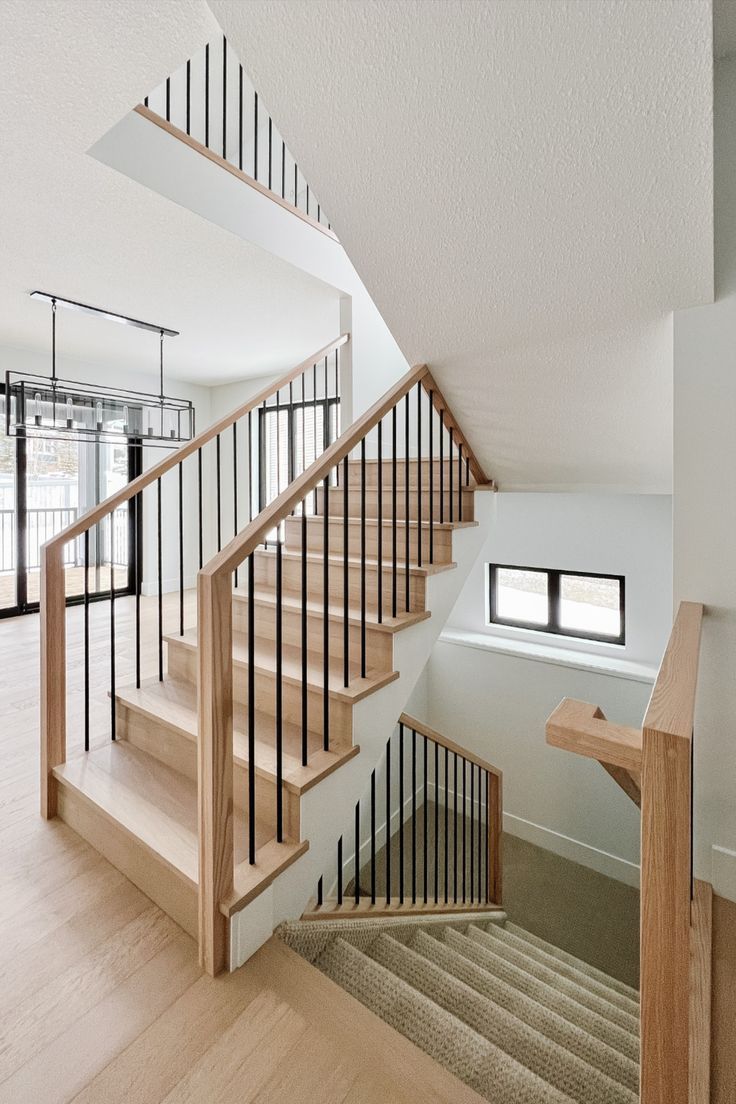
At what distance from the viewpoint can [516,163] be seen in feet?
4.68

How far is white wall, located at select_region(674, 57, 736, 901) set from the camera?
159cm

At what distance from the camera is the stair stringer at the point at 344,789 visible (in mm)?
1446

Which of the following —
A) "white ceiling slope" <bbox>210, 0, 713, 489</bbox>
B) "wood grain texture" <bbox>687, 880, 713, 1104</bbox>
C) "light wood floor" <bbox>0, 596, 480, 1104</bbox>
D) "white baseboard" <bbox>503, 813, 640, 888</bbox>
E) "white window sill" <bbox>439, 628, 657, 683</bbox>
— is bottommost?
"white baseboard" <bbox>503, 813, 640, 888</bbox>

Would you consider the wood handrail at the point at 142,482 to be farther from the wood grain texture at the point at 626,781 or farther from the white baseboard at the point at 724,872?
the white baseboard at the point at 724,872

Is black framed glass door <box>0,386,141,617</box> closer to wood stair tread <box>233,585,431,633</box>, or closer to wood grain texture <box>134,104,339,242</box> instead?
wood stair tread <box>233,585,431,633</box>

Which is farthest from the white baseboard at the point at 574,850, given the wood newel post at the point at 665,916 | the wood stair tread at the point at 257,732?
the wood newel post at the point at 665,916

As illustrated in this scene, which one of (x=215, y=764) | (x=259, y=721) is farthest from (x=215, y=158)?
(x=215, y=764)

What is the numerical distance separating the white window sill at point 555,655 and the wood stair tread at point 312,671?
2051 millimetres

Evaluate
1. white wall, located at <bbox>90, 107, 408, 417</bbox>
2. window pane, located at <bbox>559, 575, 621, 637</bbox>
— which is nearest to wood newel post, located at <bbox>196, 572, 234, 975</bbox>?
white wall, located at <bbox>90, 107, 408, 417</bbox>

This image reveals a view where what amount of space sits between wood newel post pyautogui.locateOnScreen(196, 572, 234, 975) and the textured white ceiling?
1558 mm

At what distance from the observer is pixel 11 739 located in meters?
2.49

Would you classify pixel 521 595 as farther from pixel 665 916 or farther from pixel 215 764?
pixel 665 916

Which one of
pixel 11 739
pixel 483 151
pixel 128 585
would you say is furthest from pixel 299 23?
pixel 128 585

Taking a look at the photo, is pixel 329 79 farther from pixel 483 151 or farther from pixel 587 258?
pixel 587 258
